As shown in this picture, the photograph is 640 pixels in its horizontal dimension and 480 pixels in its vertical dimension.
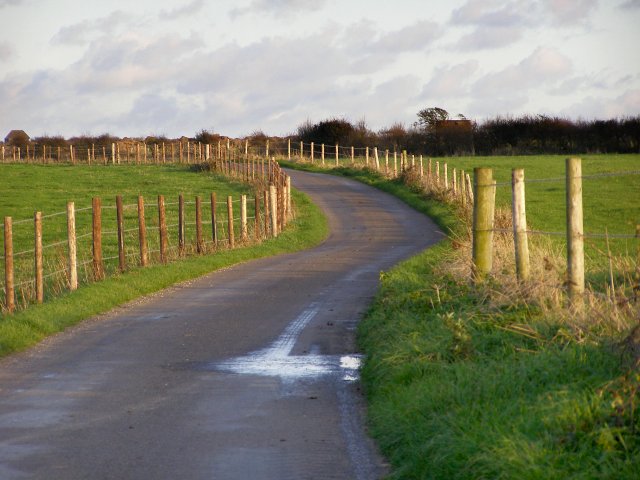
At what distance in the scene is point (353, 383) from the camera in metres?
9.62

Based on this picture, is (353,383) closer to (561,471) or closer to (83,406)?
(83,406)

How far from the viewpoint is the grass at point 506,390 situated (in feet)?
18.5

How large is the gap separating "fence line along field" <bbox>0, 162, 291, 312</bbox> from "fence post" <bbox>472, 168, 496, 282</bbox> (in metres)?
7.57

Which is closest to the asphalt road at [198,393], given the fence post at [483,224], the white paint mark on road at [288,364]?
the white paint mark on road at [288,364]

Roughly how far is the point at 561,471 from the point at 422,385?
2663mm

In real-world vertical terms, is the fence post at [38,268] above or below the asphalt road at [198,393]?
above

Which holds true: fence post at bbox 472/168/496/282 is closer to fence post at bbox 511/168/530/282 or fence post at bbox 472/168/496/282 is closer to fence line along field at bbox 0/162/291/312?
fence post at bbox 511/168/530/282

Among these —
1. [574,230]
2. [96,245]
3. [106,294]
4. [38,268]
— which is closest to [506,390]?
[574,230]

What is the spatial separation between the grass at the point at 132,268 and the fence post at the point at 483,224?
5.57 metres

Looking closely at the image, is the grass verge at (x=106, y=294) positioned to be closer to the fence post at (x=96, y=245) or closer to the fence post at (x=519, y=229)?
the fence post at (x=96, y=245)

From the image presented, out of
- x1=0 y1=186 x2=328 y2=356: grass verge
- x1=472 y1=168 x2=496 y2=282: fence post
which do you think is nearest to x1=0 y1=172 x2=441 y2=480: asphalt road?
x1=0 y1=186 x2=328 y2=356: grass verge

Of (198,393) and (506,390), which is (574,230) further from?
(198,393)

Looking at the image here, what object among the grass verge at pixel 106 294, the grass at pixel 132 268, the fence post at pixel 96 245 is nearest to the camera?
the grass verge at pixel 106 294

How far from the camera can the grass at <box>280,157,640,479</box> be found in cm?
563
